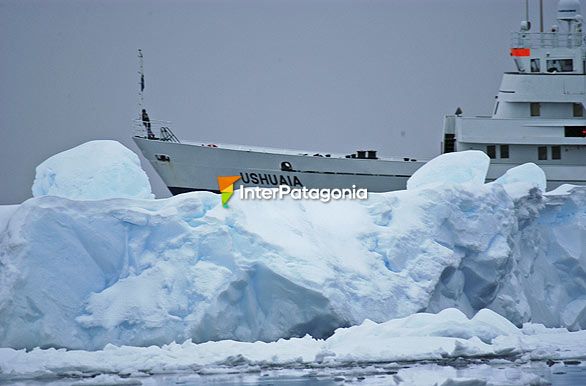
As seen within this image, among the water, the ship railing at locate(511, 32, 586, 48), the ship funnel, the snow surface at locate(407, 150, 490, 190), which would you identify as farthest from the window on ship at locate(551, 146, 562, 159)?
the water

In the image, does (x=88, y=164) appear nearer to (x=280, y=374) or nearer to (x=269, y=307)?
(x=269, y=307)

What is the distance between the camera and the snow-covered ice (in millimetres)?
24109

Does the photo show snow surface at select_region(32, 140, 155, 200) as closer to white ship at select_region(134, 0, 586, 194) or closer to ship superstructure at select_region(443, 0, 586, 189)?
white ship at select_region(134, 0, 586, 194)

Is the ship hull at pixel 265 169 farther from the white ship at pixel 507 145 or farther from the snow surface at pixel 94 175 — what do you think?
the snow surface at pixel 94 175

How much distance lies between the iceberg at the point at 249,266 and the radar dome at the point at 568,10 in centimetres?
1472

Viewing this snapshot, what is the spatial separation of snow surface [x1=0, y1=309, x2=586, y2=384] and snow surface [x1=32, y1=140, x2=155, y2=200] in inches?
142


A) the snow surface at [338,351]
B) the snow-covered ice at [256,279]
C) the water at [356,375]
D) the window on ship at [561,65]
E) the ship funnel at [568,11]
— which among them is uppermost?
the ship funnel at [568,11]

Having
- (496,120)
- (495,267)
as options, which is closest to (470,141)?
(496,120)

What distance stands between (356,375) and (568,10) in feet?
66.9

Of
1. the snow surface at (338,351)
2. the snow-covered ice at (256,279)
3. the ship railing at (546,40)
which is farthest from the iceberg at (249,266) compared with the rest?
the ship railing at (546,40)

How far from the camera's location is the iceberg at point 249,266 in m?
24.4

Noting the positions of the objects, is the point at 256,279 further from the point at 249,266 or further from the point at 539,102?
the point at 539,102

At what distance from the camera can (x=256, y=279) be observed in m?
25.2

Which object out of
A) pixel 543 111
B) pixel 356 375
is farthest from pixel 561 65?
pixel 356 375
